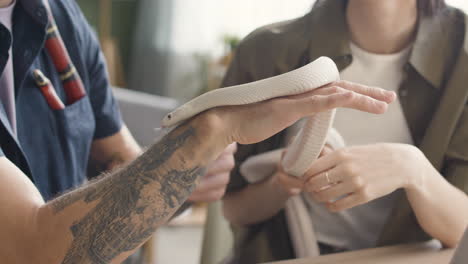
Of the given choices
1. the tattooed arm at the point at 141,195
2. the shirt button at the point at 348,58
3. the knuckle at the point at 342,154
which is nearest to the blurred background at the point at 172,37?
the shirt button at the point at 348,58

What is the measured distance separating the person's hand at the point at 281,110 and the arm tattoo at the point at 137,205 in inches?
2.0

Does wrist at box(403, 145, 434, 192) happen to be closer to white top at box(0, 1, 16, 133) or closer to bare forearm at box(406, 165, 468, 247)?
A: bare forearm at box(406, 165, 468, 247)

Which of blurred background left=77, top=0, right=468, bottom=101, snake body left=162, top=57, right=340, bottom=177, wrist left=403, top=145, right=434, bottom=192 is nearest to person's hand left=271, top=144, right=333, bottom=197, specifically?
wrist left=403, top=145, right=434, bottom=192

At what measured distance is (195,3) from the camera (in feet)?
10.8

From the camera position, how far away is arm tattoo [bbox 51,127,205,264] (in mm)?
603

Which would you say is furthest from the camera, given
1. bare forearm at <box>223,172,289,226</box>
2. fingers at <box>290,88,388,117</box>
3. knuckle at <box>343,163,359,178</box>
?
bare forearm at <box>223,172,289,226</box>

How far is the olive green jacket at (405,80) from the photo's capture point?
92 centimetres

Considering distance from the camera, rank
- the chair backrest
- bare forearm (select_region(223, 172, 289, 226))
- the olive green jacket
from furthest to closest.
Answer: the chair backrest < bare forearm (select_region(223, 172, 289, 226)) < the olive green jacket

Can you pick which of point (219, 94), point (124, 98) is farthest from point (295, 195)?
point (124, 98)

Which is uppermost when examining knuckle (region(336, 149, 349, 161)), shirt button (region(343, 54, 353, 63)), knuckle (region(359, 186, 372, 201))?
shirt button (region(343, 54, 353, 63))

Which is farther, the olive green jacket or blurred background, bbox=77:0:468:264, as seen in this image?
blurred background, bbox=77:0:468:264

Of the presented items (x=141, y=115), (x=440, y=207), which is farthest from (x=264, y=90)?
(x=141, y=115)

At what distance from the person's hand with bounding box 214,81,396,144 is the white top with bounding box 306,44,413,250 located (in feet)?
1.35

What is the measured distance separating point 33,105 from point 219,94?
47 centimetres
